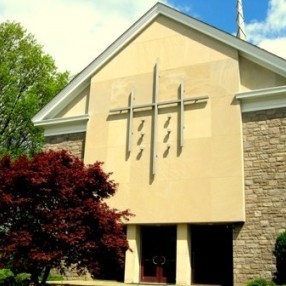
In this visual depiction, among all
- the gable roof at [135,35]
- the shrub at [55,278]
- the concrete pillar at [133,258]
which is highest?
the gable roof at [135,35]

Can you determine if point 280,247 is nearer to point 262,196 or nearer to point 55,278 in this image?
point 262,196

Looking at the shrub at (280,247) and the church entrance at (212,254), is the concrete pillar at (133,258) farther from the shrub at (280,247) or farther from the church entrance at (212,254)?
the shrub at (280,247)

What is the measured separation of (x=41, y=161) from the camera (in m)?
12.9

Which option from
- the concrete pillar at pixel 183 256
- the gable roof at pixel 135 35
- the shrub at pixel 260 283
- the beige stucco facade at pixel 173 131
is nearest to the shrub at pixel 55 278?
the beige stucco facade at pixel 173 131

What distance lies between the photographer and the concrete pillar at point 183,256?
16.1 m

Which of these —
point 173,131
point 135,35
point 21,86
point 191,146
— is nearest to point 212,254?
point 191,146

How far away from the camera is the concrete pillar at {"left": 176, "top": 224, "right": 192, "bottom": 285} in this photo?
16141mm

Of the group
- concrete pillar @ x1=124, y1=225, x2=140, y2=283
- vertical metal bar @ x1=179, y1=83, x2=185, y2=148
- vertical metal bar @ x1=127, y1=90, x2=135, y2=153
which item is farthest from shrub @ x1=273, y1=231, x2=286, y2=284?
vertical metal bar @ x1=127, y1=90, x2=135, y2=153

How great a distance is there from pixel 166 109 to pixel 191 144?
1.91 metres

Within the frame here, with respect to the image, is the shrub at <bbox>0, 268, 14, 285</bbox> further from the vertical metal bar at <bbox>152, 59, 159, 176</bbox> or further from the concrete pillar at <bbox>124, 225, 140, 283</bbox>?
the vertical metal bar at <bbox>152, 59, 159, 176</bbox>

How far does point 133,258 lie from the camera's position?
17.1 m

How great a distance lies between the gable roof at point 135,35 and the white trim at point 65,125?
0.31 feet

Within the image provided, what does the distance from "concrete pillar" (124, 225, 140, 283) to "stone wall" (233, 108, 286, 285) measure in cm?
379

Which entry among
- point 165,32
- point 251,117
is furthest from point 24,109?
point 251,117
